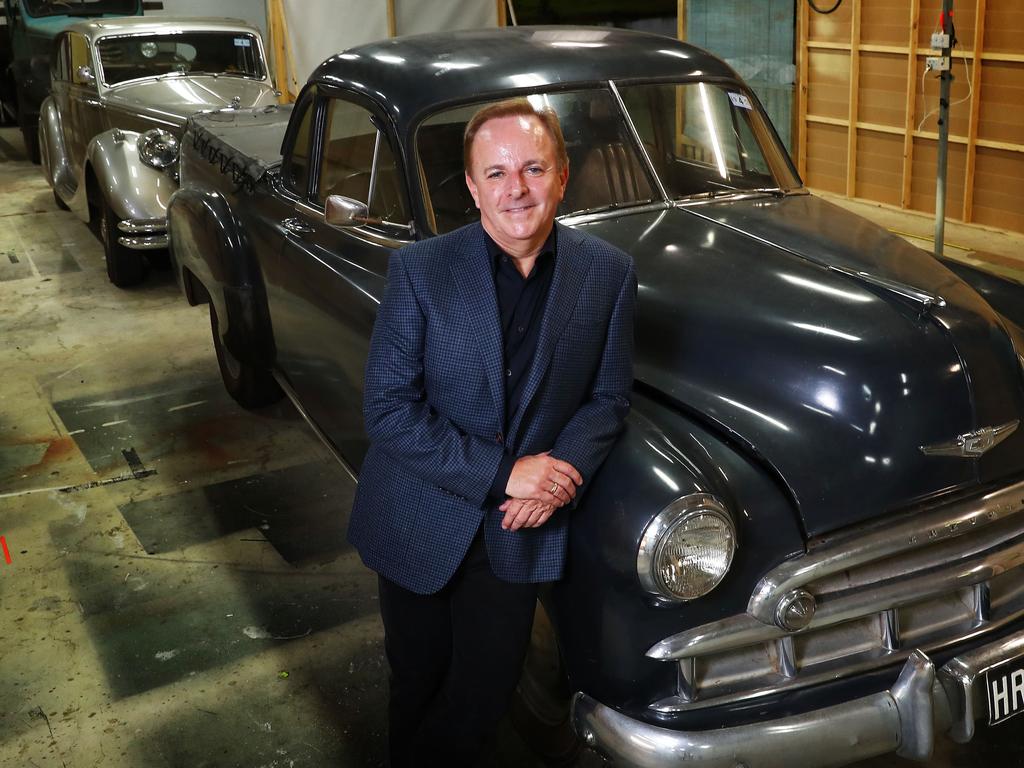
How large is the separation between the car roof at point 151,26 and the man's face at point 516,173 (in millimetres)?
6674

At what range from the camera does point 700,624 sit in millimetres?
2242

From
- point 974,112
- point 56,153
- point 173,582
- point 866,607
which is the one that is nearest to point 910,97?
point 974,112

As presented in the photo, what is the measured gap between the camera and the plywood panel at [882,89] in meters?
8.30

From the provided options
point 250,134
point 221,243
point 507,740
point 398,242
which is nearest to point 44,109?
point 250,134

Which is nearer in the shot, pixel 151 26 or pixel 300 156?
pixel 300 156

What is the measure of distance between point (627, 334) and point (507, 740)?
1243 mm

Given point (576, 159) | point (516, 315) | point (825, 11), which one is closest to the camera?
point (516, 315)

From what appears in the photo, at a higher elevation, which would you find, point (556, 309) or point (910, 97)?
point (910, 97)

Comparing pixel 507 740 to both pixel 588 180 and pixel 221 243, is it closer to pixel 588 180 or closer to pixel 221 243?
pixel 588 180

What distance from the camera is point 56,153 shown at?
8453 millimetres

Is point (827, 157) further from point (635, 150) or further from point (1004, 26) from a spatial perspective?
point (635, 150)

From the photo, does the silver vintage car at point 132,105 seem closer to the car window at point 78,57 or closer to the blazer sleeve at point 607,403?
the car window at point 78,57

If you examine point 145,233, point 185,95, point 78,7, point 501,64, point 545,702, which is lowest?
point 545,702

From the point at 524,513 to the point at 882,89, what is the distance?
7.39 metres
